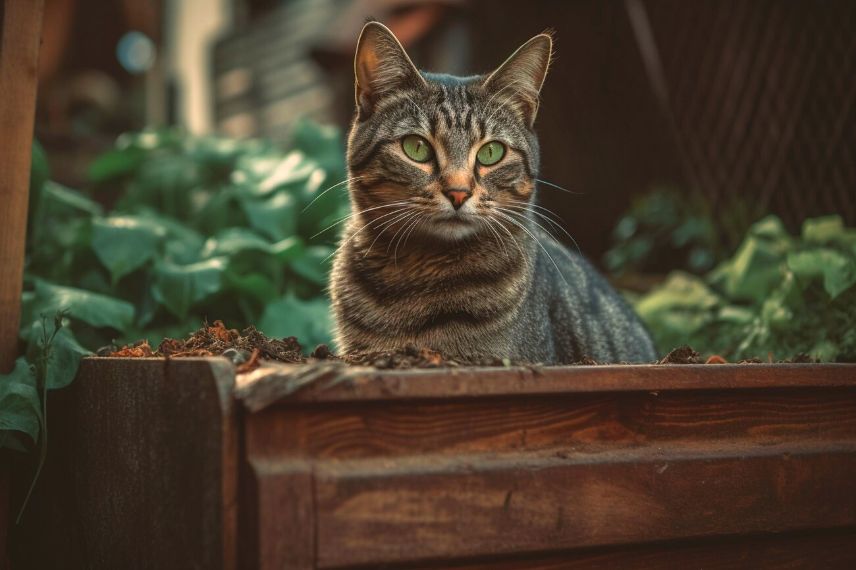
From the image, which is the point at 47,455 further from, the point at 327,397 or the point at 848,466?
the point at 848,466

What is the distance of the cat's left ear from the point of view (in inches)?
94.2

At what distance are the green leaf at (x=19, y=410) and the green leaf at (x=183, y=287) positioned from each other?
739 mm

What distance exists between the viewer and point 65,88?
903 centimetres

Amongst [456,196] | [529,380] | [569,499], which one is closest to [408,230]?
[456,196]

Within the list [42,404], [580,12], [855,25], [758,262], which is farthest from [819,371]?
[580,12]

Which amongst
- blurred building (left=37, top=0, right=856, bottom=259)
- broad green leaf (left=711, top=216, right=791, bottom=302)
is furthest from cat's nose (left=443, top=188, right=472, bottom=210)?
→ blurred building (left=37, top=0, right=856, bottom=259)

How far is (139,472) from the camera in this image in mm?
1739

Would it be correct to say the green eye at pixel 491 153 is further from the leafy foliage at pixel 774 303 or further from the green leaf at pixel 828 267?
the green leaf at pixel 828 267

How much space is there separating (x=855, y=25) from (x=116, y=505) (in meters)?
3.57

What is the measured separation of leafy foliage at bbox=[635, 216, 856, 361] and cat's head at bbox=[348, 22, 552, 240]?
102cm

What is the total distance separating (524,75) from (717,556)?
137 cm

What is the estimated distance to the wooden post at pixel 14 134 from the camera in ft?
6.95

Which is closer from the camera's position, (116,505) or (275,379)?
(275,379)

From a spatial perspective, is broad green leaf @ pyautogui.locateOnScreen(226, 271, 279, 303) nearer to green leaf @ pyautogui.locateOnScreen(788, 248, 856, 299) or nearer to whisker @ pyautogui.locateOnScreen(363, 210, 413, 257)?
whisker @ pyautogui.locateOnScreen(363, 210, 413, 257)
